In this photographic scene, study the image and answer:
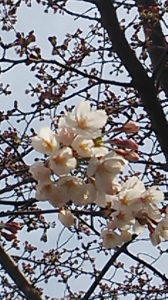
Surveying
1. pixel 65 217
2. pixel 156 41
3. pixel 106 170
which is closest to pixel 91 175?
pixel 106 170

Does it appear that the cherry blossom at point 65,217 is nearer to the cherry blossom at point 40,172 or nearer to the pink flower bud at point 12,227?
the pink flower bud at point 12,227

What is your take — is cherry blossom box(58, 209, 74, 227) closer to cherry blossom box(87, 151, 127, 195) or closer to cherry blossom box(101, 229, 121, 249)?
cherry blossom box(101, 229, 121, 249)

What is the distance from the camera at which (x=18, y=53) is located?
3424mm

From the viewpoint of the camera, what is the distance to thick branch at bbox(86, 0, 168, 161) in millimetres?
3082

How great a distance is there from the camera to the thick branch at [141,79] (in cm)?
308

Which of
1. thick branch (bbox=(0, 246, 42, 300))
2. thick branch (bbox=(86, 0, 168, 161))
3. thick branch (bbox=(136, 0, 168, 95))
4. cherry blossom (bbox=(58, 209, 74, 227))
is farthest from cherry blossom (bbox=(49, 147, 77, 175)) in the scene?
thick branch (bbox=(136, 0, 168, 95))

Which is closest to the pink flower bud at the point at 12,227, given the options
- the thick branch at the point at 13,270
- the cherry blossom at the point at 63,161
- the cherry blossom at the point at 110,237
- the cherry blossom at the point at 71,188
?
the cherry blossom at the point at 110,237

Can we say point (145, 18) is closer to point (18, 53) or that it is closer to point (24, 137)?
point (18, 53)

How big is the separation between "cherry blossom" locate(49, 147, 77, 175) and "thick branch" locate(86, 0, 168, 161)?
156 cm

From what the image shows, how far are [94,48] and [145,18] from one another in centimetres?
69

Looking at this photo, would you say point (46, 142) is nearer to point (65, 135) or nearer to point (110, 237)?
point (65, 135)

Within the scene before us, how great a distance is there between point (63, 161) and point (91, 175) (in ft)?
0.39

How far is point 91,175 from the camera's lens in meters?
1.65

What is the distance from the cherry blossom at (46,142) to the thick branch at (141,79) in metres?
1.50
